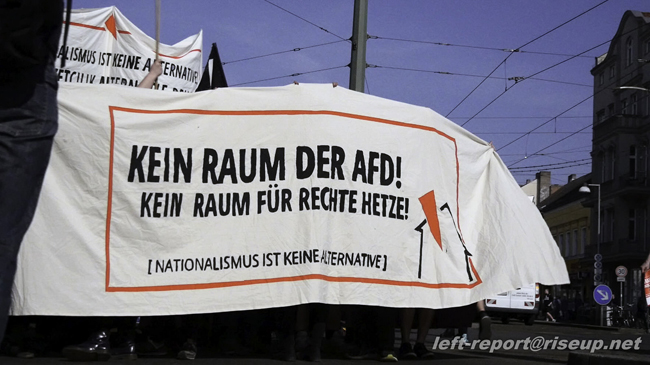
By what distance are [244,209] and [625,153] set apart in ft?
151

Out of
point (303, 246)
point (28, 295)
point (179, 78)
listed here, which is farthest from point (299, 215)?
point (179, 78)

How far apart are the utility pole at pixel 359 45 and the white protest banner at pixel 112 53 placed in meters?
2.48

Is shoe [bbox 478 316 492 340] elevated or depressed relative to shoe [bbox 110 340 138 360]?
elevated

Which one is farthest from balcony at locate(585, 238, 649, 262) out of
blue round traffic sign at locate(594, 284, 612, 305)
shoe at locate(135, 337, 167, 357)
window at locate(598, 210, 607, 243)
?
shoe at locate(135, 337, 167, 357)

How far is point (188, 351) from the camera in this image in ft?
22.0

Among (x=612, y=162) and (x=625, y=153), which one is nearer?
(x=625, y=153)

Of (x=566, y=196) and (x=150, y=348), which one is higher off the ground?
(x=566, y=196)

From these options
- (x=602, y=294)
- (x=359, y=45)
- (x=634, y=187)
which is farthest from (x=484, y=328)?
(x=634, y=187)

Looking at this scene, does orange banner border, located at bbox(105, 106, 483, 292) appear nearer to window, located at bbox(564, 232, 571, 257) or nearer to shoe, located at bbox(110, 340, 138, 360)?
shoe, located at bbox(110, 340, 138, 360)

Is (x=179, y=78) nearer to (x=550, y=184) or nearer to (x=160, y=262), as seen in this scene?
(x=160, y=262)

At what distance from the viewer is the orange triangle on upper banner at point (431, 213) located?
290 inches

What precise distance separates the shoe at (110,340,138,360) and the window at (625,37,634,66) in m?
45.8

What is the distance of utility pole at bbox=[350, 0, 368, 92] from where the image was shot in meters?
12.3

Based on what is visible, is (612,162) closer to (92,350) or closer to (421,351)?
(421,351)
